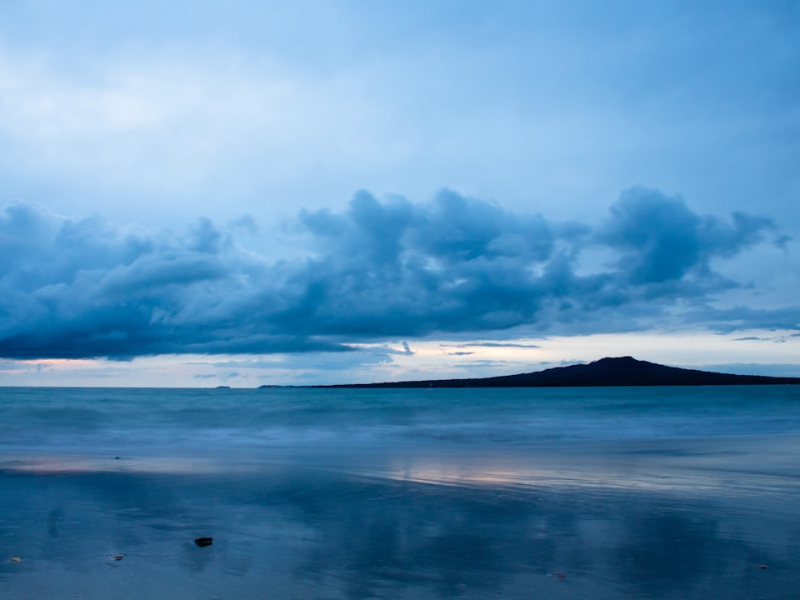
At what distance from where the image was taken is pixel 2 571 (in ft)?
22.7

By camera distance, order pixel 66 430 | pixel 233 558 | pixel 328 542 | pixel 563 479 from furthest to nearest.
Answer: pixel 66 430
pixel 563 479
pixel 328 542
pixel 233 558

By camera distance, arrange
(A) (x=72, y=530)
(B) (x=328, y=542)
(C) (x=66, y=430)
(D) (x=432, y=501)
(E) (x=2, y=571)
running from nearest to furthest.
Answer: (E) (x=2, y=571)
(B) (x=328, y=542)
(A) (x=72, y=530)
(D) (x=432, y=501)
(C) (x=66, y=430)

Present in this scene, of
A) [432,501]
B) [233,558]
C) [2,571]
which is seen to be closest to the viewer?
[2,571]

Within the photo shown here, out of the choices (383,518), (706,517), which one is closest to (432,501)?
(383,518)

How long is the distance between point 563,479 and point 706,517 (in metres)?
4.46

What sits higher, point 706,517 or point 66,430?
point 706,517

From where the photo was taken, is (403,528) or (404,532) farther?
(403,528)

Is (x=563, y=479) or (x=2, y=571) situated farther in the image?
(x=563, y=479)

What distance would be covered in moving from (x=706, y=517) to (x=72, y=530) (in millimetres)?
8689

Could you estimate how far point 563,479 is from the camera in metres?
13.9

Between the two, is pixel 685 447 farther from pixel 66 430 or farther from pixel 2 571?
pixel 66 430

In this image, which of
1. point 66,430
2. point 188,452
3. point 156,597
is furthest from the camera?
point 66,430

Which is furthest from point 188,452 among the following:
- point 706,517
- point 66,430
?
point 66,430

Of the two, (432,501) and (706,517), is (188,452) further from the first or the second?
(706,517)
